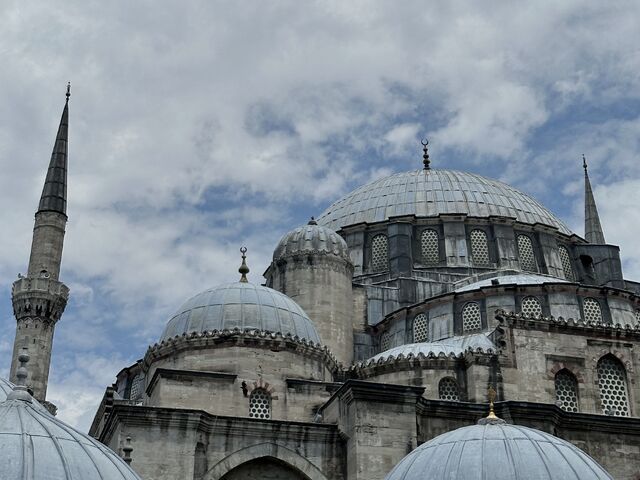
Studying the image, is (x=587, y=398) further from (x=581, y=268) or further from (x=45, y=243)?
(x=45, y=243)

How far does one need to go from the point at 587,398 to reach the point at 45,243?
14.8 metres

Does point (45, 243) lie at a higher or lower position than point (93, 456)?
higher

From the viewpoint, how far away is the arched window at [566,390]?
18.9 metres

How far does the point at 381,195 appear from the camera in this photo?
3012 cm

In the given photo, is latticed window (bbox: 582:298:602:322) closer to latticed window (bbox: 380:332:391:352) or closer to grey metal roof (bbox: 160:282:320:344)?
latticed window (bbox: 380:332:391:352)

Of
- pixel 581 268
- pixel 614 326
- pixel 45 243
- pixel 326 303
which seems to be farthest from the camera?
pixel 581 268

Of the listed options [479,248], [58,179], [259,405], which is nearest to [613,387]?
[259,405]

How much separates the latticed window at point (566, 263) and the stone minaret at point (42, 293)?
14515mm

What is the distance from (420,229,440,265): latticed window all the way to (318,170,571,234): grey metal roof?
2.12 feet

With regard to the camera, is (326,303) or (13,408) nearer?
(13,408)

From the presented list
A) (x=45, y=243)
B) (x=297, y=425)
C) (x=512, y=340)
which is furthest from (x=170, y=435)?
(x=45, y=243)

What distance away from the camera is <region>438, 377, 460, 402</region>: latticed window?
19.0 meters

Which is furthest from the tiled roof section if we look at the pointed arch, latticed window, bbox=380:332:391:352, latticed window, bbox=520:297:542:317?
latticed window, bbox=520:297:542:317

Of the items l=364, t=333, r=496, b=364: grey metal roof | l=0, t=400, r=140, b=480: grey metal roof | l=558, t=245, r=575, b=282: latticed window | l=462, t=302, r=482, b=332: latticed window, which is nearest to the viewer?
l=0, t=400, r=140, b=480: grey metal roof
